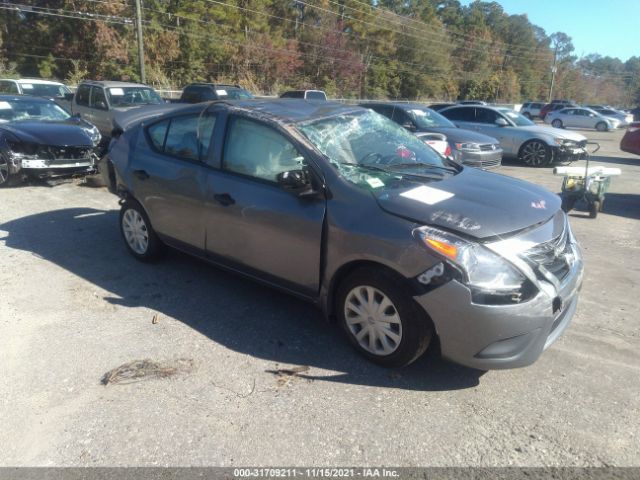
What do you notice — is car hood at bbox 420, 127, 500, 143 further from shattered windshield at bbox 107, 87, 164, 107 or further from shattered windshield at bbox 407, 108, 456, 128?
shattered windshield at bbox 107, 87, 164, 107

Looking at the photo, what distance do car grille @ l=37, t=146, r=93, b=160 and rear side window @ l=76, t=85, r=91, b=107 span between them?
15.6 ft

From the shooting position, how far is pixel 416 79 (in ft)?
190

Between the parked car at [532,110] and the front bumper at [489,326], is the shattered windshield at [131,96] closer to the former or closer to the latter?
the front bumper at [489,326]

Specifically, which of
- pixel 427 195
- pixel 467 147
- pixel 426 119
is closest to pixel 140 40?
pixel 426 119

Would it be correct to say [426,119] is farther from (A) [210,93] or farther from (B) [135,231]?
(A) [210,93]

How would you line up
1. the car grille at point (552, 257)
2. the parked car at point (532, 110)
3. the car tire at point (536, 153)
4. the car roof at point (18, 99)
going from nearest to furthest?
the car grille at point (552, 257) → the car roof at point (18, 99) → the car tire at point (536, 153) → the parked car at point (532, 110)

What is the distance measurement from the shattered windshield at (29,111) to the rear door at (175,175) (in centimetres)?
577

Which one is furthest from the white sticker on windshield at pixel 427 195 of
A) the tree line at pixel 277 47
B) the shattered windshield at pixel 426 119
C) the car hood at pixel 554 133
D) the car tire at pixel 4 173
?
the tree line at pixel 277 47

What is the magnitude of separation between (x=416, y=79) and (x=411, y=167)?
5768cm

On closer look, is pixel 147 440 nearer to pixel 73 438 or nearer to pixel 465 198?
pixel 73 438

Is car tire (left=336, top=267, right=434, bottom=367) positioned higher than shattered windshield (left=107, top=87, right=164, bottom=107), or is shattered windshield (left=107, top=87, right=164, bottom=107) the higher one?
shattered windshield (left=107, top=87, right=164, bottom=107)

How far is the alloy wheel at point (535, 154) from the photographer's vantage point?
13.2 metres

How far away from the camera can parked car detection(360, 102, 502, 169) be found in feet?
33.8

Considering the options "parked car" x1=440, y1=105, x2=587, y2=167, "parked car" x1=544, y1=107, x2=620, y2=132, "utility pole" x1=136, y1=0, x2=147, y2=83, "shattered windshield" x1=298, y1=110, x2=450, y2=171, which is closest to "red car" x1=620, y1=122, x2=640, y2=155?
"parked car" x1=440, y1=105, x2=587, y2=167
